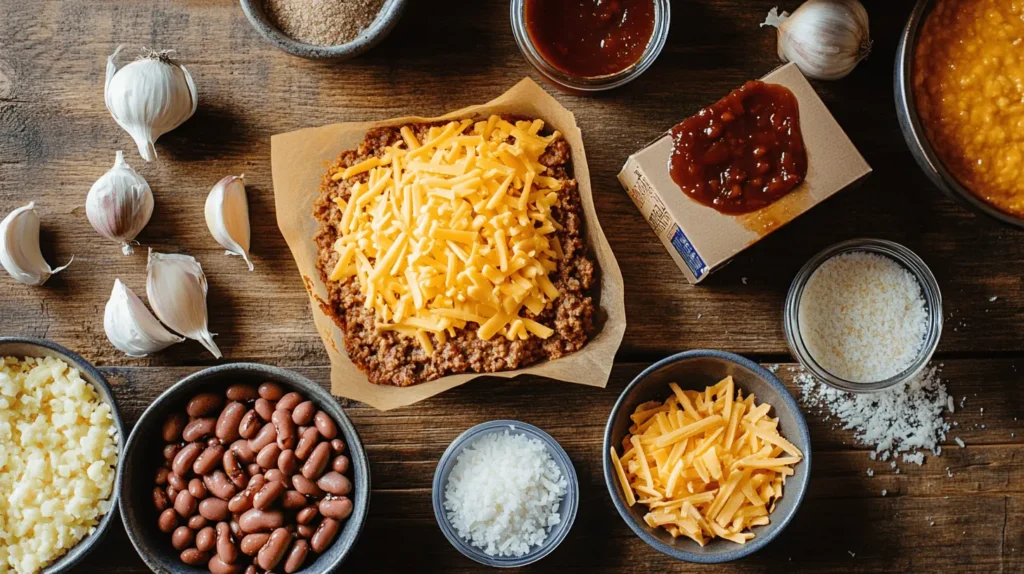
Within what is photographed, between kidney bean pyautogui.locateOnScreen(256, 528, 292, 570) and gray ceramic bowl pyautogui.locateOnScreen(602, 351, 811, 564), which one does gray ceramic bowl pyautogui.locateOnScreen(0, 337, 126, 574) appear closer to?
kidney bean pyautogui.locateOnScreen(256, 528, 292, 570)

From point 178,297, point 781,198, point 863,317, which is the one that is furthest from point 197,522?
point 863,317

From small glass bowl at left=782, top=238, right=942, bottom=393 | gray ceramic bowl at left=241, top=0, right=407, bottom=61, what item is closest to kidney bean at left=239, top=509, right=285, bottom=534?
gray ceramic bowl at left=241, top=0, right=407, bottom=61

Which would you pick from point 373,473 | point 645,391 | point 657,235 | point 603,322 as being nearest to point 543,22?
point 657,235

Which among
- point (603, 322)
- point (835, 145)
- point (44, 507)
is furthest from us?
point (603, 322)

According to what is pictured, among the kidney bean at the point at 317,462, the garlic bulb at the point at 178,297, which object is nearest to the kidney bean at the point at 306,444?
the kidney bean at the point at 317,462

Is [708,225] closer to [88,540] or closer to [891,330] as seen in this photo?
[891,330]

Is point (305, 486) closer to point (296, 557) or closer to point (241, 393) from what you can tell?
point (296, 557)
